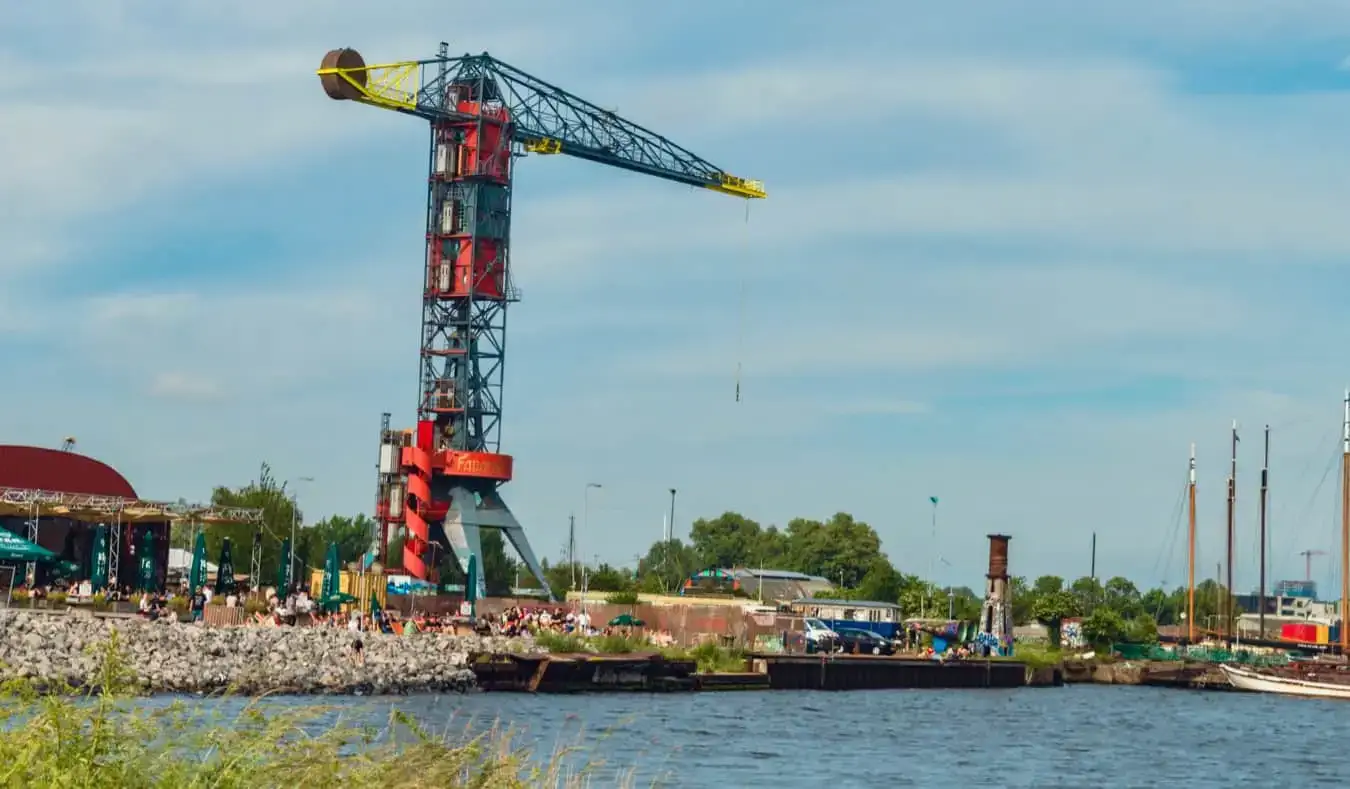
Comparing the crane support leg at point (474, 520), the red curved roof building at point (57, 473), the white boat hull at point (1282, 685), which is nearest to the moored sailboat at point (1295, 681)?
the white boat hull at point (1282, 685)

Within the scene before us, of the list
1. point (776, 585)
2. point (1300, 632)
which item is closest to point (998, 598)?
point (776, 585)

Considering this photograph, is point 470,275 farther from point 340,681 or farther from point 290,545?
point 340,681

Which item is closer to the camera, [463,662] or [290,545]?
[463,662]

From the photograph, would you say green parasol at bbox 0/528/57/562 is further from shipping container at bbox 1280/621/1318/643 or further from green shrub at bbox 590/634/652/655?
shipping container at bbox 1280/621/1318/643

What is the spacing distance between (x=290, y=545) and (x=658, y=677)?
18410 mm

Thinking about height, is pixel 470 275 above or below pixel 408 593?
above

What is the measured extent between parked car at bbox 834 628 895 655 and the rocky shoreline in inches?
1226

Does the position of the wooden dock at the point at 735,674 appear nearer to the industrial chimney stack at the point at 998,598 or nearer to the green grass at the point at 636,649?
the green grass at the point at 636,649

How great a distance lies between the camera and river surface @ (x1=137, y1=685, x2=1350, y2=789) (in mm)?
48281

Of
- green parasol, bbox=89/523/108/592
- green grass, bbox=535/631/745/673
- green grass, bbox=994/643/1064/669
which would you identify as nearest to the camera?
green parasol, bbox=89/523/108/592

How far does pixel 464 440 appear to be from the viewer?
11450 cm

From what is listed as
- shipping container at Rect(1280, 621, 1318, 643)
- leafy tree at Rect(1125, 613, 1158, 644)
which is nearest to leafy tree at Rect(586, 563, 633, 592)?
leafy tree at Rect(1125, 613, 1158, 644)

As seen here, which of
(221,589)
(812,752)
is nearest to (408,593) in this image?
(221,589)

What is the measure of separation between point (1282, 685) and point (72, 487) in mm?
70690
